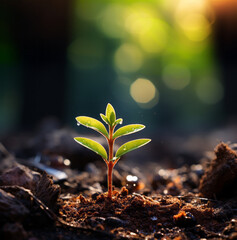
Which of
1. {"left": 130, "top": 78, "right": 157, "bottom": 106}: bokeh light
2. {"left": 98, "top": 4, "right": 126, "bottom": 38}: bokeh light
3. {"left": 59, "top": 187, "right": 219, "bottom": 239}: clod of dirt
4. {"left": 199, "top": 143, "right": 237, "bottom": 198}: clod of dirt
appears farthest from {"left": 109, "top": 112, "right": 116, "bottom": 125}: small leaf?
{"left": 98, "top": 4, "right": 126, "bottom": 38}: bokeh light

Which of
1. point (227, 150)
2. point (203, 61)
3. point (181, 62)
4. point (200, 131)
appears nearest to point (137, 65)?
point (181, 62)

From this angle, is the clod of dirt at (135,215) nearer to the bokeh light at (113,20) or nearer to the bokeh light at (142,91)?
the bokeh light at (142,91)

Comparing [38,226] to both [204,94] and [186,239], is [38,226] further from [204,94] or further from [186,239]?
[204,94]

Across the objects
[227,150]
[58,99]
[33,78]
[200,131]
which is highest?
[33,78]

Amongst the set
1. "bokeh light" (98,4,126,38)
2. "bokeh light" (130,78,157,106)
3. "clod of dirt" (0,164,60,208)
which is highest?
"bokeh light" (98,4,126,38)

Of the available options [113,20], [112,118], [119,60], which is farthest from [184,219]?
[113,20]

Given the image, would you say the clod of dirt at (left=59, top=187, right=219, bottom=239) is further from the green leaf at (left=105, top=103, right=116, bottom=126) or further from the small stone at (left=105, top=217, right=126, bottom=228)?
the green leaf at (left=105, top=103, right=116, bottom=126)
